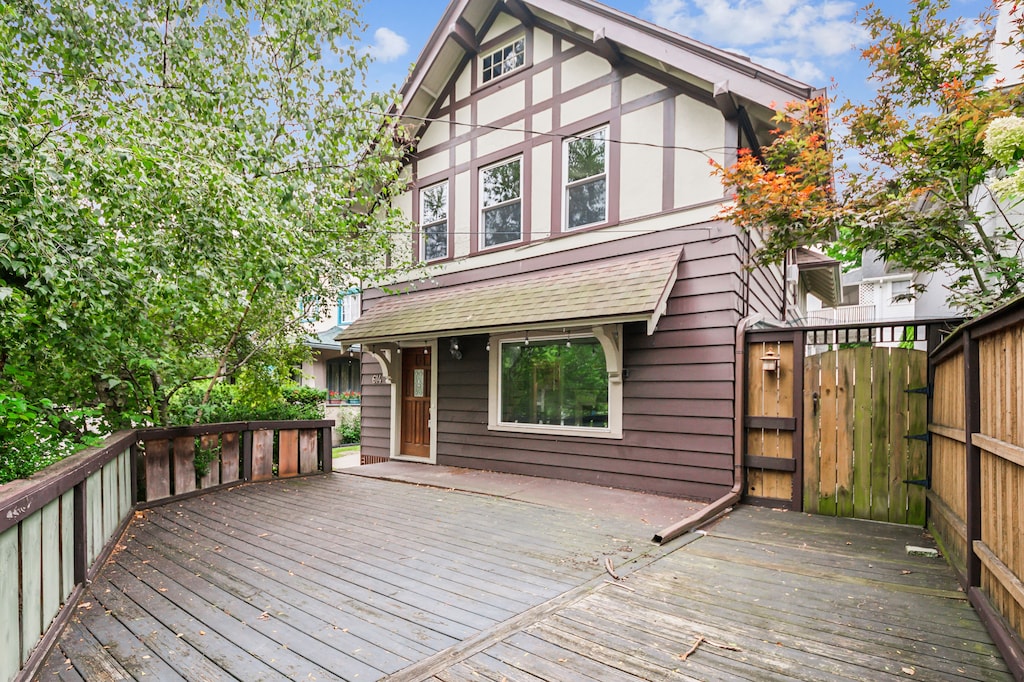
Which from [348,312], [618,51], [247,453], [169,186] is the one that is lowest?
[247,453]

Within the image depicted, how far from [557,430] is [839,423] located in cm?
314

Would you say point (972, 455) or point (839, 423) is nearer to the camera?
point (972, 455)

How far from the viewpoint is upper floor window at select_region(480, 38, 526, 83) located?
7531mm

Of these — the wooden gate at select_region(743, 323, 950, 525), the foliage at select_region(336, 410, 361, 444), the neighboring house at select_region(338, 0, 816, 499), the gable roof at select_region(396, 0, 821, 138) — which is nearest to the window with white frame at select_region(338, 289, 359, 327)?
the foliage at select_region(336, 410, 361, 444)

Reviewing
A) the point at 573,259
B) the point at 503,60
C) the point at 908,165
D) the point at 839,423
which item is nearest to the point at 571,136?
the point at 573,259

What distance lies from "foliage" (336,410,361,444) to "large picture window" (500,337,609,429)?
7.70 meters

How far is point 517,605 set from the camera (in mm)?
2963

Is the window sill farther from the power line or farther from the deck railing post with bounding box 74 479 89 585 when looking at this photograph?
the deck railing post with bounding box 74 479 89 585

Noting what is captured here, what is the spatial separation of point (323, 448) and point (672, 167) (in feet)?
19.4

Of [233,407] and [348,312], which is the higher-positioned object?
[348,312]

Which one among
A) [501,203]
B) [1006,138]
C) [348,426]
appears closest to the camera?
[1006,138]

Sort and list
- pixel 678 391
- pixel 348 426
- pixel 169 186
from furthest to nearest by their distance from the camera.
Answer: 1. pixel 348 426
2. pixel 678 391
3. pixel 169 186

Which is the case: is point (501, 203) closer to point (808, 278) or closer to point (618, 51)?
point (618, 51)

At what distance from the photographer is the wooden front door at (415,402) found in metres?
8.52
